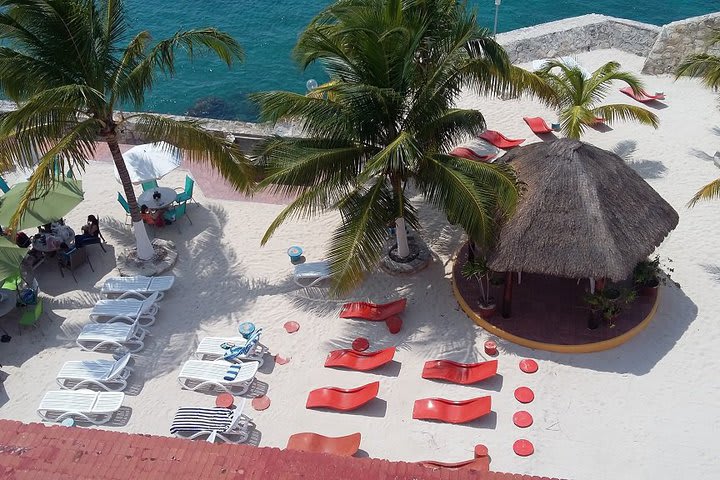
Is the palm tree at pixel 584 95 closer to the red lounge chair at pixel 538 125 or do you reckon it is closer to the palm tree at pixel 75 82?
the red lounge chair at pixel 538 125

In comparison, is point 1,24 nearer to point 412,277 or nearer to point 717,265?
point 412,277

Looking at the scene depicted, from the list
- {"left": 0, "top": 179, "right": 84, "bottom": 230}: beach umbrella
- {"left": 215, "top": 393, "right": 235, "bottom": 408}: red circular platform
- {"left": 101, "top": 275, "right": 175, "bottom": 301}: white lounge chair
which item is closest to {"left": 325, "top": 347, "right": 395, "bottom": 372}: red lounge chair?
{"left": 215, "top": 393, "right": 235, "bottom": 408}: red circular platform

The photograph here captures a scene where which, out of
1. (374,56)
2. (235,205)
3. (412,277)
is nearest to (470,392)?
(412,277)

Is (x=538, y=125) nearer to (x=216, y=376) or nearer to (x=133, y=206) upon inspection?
(x=133, y=206)

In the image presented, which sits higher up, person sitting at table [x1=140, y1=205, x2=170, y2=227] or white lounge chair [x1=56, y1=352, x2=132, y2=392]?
Answer: person sitting at table [x1=140, y1=205, x2=170, y2=227]

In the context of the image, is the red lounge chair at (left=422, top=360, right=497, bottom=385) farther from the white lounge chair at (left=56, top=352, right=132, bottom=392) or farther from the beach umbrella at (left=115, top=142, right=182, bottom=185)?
the beach umbrella at (left=115, top=142, right=182, bottom=185)
